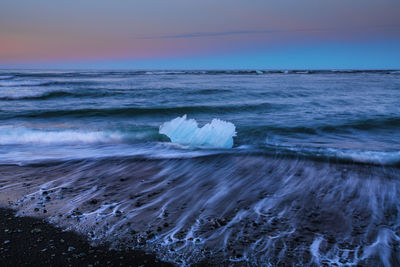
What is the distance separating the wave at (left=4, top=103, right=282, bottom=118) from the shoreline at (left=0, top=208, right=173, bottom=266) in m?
8.63

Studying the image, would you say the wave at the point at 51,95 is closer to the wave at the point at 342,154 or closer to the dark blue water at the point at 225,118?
the dark blue water at the point at 225,118

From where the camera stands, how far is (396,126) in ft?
27.3

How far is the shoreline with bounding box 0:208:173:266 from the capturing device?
214 centimetres

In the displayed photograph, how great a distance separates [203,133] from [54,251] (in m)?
4.38

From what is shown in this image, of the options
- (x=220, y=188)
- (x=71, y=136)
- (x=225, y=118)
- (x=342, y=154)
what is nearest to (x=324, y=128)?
(x=342, y=154)

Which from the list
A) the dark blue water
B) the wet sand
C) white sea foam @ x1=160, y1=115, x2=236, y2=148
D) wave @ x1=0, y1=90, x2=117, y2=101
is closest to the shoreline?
the wet sand

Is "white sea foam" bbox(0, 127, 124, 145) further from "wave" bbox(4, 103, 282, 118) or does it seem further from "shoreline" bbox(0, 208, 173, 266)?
"shoreline" bbox(0, 208, 173, 266)

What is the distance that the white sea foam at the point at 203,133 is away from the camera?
20.1 ft

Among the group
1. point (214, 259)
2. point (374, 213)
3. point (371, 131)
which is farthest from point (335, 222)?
point (371, 131)

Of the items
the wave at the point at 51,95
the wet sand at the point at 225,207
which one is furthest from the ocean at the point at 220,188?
the wave at the point at 51,95

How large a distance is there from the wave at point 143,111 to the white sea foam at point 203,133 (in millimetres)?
4919

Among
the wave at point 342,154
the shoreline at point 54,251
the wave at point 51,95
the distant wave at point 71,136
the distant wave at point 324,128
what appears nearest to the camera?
the shoreline at point 54,251

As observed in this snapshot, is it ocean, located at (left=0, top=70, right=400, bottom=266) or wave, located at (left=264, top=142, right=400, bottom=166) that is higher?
wave, located at (left=264, top=142, right=400, bottom=166)

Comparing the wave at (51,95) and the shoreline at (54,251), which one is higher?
the wave at (51,95)
